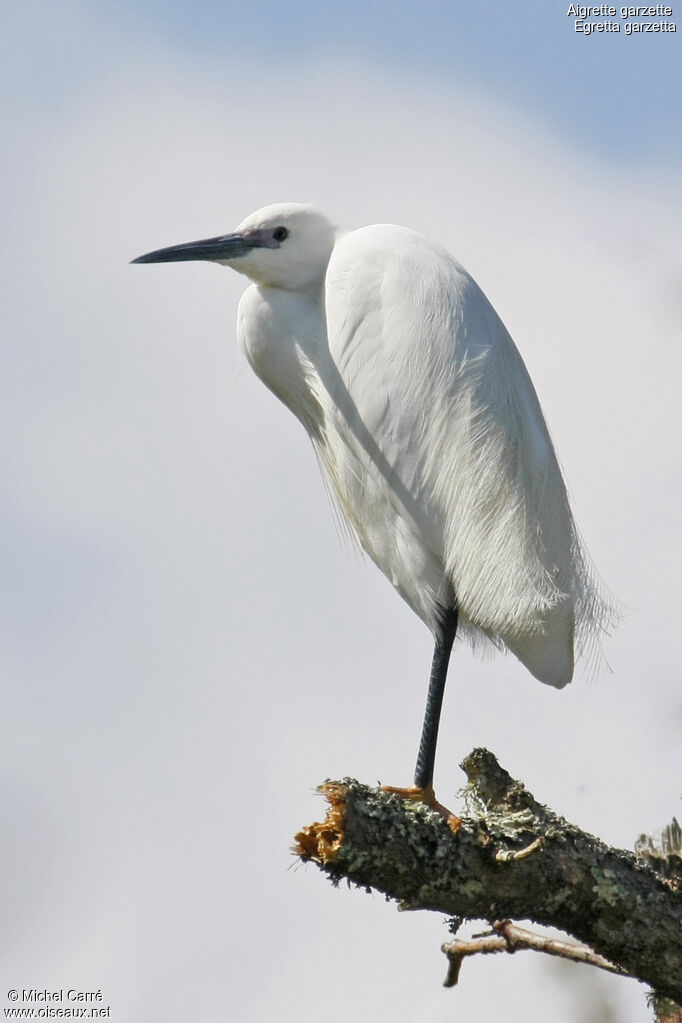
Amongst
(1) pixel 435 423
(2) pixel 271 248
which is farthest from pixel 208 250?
(1) pixel 435 423

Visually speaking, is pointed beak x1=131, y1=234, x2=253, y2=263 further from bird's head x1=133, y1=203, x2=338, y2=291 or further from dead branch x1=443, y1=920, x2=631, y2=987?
dead branch x1=443, y1=920, x2=631, y2=987

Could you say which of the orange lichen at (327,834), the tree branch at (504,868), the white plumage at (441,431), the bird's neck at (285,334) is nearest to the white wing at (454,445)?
the white plumage at (441,431)

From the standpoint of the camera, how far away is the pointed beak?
4324 mm

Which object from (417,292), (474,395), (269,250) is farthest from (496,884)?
(269,250)

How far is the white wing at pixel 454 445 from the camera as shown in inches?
161

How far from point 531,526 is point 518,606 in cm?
29

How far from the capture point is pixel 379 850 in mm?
3150

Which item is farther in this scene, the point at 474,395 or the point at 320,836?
the point at 474,395

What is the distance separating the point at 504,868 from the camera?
3.37 m

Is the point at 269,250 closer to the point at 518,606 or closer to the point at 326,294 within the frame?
the point at 326,294

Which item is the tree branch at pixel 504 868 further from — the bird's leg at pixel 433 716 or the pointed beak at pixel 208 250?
the pointed beak at pixel 208 250

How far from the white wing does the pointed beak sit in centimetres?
34

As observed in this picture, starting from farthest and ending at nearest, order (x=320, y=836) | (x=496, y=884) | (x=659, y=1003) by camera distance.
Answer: (x=659, y=1003)
(x=496, y=884)
(x=320, y=836)

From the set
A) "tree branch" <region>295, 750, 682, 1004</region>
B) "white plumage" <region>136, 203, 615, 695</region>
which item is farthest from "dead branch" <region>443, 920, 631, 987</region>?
"white plumage" <region>136, 203, 615, 695</region>
